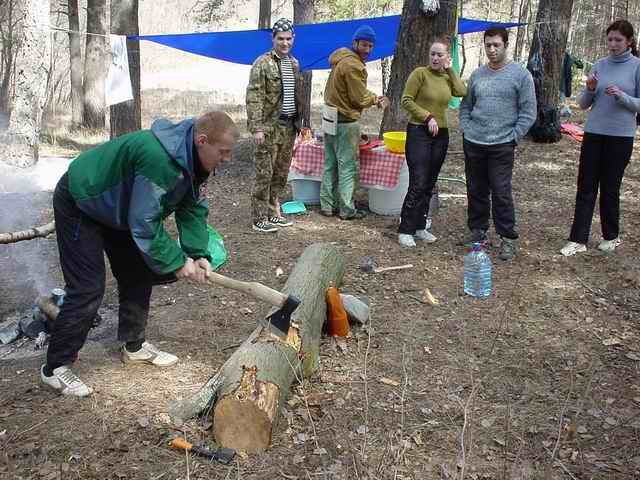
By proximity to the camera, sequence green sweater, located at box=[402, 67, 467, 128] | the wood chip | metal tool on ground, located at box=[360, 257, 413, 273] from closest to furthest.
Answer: the wood chip < metal tool on ground, located at box=[360, 257, 413, 273] < green sweater, located at box=[402, 67, 467, 128]

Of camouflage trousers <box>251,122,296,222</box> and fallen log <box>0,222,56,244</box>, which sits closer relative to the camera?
fallen log <box>0,222,56,244</box>

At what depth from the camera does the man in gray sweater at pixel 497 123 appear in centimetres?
493

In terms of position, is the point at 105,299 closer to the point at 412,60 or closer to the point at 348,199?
the point at 348,199

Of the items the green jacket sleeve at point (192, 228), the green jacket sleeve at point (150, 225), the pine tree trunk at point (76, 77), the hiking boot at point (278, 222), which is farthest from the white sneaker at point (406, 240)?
the pine tree trunk at point (76, 77)

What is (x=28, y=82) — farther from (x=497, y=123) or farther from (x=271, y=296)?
(x=271, y=296)

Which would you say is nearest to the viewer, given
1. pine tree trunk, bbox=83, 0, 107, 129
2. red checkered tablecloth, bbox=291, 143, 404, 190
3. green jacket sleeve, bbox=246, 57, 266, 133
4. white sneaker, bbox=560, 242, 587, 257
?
white sneaker, bbox=560, 242, 587, 257

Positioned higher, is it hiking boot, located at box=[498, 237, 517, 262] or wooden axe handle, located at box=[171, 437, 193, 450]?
hiking boot, located at box=[498, 237, 517, 262]

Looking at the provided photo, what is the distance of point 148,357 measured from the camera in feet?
11.5

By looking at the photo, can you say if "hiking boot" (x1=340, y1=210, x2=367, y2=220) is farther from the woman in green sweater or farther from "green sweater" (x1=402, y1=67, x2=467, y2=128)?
"green sweater" (x1=402, y1=67, x2=467, y2=128)

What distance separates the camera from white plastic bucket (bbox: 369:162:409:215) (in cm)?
646

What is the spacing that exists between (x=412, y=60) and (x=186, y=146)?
479 cm

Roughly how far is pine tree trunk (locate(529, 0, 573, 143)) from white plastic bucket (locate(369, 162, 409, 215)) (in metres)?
4.94

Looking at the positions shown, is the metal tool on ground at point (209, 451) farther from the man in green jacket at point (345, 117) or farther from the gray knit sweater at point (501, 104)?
the man in green jacket at point (345, 117)

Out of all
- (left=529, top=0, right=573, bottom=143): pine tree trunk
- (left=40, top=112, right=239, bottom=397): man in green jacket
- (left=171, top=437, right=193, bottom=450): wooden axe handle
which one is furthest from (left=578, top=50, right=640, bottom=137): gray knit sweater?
(left=529, top=0, right=573, bottom=143): pine tree trunk
